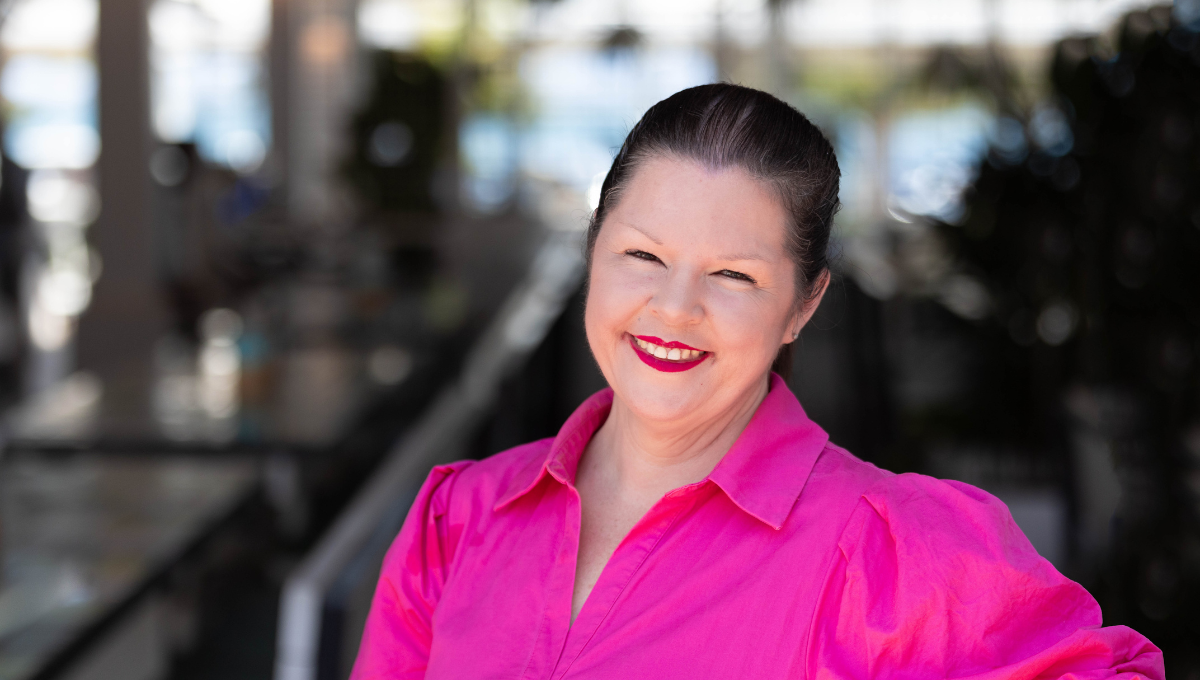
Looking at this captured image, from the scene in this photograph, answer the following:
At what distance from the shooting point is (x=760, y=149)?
1249mm

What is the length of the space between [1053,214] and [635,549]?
288cm

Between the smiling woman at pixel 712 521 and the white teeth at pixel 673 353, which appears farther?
the white teeth at pixel 673 353

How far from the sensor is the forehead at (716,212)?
123cm

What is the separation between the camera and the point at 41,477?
17.4ft

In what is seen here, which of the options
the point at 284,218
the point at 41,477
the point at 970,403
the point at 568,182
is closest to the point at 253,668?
the point at 41,477

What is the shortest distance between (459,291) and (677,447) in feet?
30.7

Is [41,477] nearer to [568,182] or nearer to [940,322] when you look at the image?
[940,322]

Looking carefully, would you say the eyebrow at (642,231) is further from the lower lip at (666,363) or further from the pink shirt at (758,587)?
the pink shirt at (758,587)

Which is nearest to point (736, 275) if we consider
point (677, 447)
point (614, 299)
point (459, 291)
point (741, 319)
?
point (741, 319)

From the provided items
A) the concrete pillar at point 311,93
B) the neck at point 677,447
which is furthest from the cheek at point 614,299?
the concrete pillar at point 311,93

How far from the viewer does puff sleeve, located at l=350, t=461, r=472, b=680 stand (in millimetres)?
1411

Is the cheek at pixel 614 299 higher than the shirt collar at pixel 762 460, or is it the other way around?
the cheek at pixel 614 299

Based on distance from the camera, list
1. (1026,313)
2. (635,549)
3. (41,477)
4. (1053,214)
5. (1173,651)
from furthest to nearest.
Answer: (41,477) → (1026,313) → (1053,214) → (1173,651) → (635,549)

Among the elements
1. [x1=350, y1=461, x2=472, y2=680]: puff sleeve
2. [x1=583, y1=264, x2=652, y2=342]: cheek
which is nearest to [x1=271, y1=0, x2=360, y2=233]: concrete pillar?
[x1=350, y1=461, x2=472, y2=680]: puff sleeve
